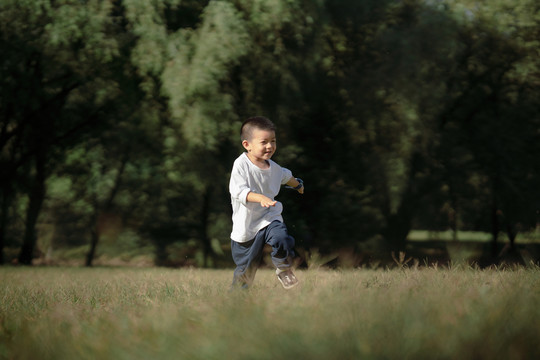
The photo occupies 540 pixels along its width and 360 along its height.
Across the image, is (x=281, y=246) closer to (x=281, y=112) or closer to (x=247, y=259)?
(x=247, y=259)

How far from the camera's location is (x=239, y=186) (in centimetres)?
580

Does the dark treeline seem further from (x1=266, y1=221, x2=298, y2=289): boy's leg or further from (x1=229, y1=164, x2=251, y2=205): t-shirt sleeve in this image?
(x1=266, y1=221, x2=298, y2=289): boy's leg

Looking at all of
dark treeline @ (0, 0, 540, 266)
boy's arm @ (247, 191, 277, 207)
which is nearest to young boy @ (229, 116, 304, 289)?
boy's arm @ (247, 191, 277, 207)

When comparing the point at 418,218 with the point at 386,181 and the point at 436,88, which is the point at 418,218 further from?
the point at 436,88

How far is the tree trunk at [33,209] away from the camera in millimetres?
17453

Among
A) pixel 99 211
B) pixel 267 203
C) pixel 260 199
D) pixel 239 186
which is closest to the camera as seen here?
pixel 267 203

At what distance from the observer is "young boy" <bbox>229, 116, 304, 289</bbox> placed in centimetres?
578

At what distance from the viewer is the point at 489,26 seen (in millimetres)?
15203

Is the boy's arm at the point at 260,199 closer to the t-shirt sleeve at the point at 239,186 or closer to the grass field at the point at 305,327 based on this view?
the t-shirt sleeve at the point at 239,186

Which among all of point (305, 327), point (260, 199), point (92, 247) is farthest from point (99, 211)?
point (305, 327)

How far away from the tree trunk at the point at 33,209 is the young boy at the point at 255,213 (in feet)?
41.9

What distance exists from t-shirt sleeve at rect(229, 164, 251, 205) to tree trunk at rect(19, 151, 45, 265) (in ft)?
42.2

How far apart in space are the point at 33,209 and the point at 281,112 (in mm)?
8547

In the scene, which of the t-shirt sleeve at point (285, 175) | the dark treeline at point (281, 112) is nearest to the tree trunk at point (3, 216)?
the dark treeline at point (281, 112)
